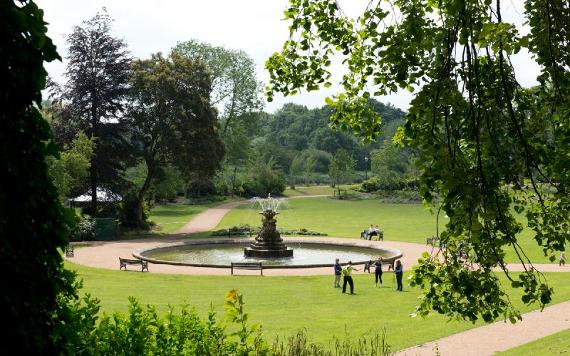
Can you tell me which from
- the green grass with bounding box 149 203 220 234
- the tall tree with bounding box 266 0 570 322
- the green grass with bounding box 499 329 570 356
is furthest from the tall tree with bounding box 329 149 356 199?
the tall tree with bounding box 266 0 570 322

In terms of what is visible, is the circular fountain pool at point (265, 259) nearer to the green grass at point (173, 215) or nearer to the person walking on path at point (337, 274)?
the person walking on path at point (337, 274)

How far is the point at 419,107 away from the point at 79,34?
134ft

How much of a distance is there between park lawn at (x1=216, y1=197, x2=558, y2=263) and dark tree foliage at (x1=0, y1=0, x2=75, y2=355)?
2823 centimetres

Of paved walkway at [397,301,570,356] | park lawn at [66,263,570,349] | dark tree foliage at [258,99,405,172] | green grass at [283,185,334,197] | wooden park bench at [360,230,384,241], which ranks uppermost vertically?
dark tree foliage at [258,99,405,172]

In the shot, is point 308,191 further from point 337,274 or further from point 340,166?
point 337,274

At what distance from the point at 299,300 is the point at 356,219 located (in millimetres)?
34363

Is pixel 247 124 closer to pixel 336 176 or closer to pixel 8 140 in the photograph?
pixel 336 176

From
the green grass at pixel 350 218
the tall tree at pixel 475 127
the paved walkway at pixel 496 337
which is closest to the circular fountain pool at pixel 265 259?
the green grass at pixel 350 218

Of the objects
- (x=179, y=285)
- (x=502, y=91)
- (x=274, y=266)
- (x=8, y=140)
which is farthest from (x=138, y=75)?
(x=8, y=140)

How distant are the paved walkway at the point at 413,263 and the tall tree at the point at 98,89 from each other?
7580mm

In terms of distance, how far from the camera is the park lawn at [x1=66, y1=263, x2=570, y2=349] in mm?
15008

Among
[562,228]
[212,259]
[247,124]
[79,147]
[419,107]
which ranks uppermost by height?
[247,124]

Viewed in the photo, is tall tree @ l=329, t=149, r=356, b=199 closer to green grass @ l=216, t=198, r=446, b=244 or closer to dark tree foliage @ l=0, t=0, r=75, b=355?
green grass @ l=216, t=198, r=446, b=244

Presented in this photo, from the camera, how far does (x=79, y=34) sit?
141 feet
